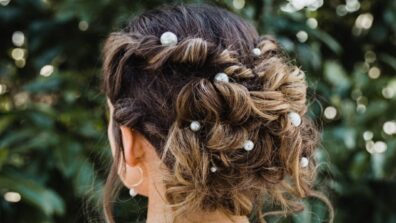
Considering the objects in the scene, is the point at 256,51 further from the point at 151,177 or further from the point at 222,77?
the point at 151,177

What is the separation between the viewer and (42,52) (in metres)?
2.35

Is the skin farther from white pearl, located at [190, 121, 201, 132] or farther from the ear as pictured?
white pearl, located at [190, 121, 201, 132]

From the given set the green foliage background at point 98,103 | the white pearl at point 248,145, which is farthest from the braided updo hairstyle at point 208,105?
the green foliage background at point 98,103

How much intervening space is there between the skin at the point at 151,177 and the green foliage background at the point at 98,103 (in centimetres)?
58

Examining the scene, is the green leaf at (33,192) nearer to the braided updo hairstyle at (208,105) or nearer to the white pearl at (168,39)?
the braided updo hairstyle at (208,105)

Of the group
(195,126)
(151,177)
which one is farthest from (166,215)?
(195,126)

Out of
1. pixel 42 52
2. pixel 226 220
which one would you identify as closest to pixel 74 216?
pixel 42 52

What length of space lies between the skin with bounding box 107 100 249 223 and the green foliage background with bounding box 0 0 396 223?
582 millimetres

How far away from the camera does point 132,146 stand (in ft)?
4.39

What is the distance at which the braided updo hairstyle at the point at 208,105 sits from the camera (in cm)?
126

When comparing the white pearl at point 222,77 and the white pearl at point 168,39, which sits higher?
the white pearl at point 168,39

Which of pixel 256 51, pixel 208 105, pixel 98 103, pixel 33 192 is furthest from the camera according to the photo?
pixel 98 103

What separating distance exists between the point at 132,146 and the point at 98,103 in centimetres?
91

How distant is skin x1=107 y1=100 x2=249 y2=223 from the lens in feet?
4.33
